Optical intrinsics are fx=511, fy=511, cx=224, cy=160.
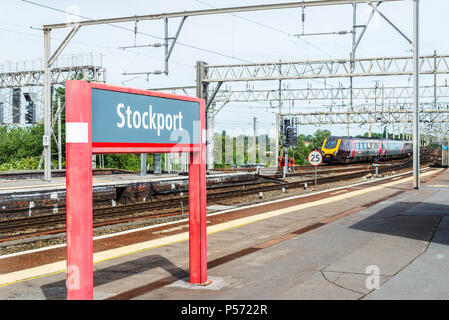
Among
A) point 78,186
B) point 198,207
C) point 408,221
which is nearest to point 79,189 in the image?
point 78,186

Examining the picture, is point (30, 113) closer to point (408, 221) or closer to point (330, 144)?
point (408, 221)

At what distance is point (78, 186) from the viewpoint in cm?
527

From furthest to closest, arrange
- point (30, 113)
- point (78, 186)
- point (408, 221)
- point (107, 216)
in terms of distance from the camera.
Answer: point (30, 113) < point (107, 216) < point (408, 221) < point (78, 186)

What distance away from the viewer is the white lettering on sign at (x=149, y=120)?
19.4 ft

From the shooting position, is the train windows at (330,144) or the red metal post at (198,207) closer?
the red metal post at (198,207)

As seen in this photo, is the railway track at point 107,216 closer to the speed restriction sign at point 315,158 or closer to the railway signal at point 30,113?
the speed restriction sign at point 315,158

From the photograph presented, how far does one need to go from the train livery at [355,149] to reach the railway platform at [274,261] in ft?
130

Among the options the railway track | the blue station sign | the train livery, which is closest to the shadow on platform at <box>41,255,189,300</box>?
the blue station sign

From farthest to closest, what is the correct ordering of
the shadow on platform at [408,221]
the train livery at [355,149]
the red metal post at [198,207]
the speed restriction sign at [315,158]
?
the train livery at [355,149], the speed restriction sign at [315,158], the shadow on platform at [408,221], the red metal post at [198,207]

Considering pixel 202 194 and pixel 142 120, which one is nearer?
pixel 142 120

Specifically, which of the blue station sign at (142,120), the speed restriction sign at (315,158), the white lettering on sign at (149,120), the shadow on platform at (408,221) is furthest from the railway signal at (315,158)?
the white lettering on sign at (149,120)

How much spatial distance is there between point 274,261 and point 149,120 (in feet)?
13.5

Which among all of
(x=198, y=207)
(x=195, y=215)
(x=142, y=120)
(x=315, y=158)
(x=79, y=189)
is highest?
(x=142, y=120)
